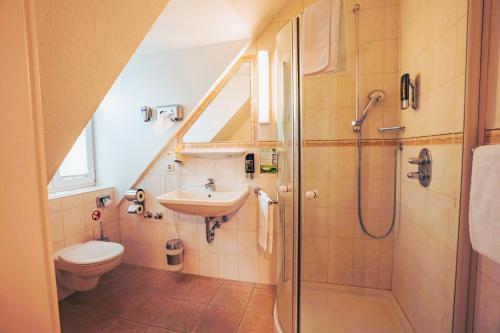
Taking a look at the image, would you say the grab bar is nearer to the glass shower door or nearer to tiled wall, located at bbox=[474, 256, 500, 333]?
the glass shower door

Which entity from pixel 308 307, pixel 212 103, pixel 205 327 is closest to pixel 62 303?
pixel 205 327

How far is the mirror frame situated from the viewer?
1.82 metres

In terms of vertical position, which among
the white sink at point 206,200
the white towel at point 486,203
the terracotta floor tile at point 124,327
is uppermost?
the white towel at point 486,203

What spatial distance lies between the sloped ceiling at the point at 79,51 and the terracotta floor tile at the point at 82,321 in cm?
123

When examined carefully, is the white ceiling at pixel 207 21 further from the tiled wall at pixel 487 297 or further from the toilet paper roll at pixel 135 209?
the tiled wall at pixel 487 297

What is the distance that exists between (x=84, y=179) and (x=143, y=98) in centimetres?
107

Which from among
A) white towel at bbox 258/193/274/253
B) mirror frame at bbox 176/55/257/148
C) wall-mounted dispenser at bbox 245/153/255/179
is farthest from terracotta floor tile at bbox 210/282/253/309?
mirror frame at bbox 176/55/257/148

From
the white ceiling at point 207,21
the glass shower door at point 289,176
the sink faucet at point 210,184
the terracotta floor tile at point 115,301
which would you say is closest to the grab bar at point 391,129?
the glass shower door at point 289,176

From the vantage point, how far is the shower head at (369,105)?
1421mm

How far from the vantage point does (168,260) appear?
1968 millimetres

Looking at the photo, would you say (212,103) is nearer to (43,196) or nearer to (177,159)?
(177,159)

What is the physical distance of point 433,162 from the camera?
42.5 inches

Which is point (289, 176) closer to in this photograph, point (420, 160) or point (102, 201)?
point (420, 160)

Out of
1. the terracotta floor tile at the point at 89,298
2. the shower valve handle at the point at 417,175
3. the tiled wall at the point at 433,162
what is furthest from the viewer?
the terracotta floor tile at the point at 89,298
